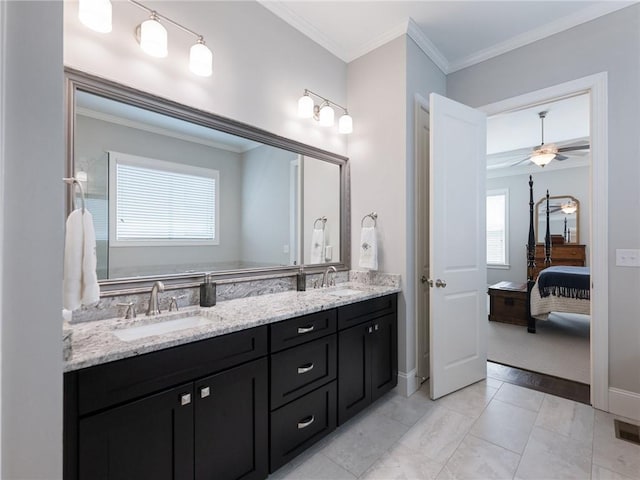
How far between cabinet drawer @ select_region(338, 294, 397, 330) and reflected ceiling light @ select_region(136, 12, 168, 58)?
1747 mm

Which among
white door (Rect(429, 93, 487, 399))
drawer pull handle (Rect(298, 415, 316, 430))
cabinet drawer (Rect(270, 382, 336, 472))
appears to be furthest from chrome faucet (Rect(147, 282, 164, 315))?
white door (Rect(429, 93, 487, 399))

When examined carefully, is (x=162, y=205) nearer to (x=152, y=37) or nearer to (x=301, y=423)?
(x=152, y=37)

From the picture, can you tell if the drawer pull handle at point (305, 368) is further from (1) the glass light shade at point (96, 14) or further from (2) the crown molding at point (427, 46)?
(2) the crown molding at point (427, 46)

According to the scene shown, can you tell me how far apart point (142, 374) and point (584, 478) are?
224 centimetres

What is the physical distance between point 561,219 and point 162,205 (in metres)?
7.51

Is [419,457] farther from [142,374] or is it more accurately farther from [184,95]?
[184,95]

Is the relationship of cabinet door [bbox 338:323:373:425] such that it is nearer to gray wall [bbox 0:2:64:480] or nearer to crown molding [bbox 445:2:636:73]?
gray wall [bbox 0:2:64:480]

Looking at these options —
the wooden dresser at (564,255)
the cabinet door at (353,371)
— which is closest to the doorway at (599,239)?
the cabinet door at (353,371)

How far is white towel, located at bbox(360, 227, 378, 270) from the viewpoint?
2570 mm

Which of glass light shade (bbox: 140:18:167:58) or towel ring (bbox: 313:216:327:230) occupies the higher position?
glass light shade (bbox: 140:18:167:58)

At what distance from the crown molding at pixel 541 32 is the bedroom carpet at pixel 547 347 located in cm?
298

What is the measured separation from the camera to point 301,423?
5.54 ft

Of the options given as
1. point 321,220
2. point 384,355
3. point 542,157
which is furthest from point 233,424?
point 542,157

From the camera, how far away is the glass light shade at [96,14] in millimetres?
1322
